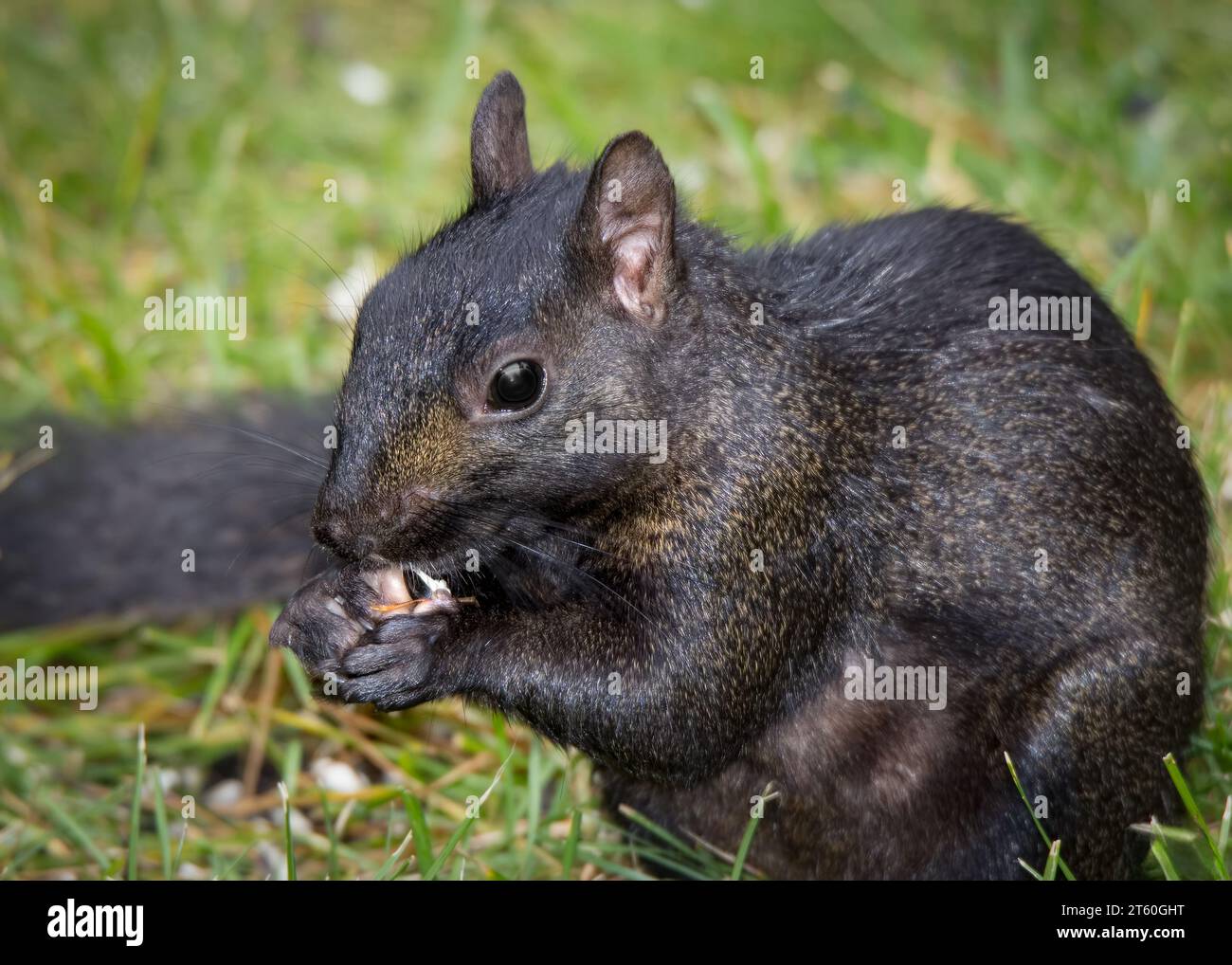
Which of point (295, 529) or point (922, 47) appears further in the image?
point (922, 47)

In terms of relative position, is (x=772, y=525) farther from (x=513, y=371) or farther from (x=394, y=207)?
(x=394, y=207)

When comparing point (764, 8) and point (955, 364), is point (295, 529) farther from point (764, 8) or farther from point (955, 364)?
point (764, 8)

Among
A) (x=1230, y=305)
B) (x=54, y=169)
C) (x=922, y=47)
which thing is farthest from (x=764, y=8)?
(x=54, y=169)

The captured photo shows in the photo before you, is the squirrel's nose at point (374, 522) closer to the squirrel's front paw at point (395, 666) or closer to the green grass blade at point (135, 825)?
the squirrel's front paw at point (395, 666)

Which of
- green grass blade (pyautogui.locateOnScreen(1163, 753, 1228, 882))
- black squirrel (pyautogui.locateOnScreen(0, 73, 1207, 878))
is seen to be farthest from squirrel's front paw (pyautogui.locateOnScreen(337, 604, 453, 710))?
green grass blade (pyautogui.locateOnScreen(1163, 753, 1228, 882))

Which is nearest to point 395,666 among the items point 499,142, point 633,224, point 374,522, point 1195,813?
point 374,522

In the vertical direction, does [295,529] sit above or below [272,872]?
above

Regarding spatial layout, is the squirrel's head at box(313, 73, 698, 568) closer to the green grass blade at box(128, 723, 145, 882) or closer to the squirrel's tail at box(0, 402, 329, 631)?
the green grass blade at box(128, 723, 145, 882)

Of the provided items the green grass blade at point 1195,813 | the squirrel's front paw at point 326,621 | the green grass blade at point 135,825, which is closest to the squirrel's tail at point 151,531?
the green grass blade at point 135,825
